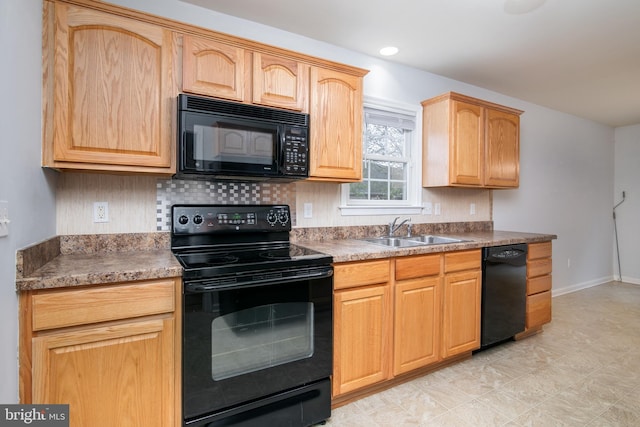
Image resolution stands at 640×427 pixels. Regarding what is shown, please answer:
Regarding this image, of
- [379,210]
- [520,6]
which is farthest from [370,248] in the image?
[520,6]

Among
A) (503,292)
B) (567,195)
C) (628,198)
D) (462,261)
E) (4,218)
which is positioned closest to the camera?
(4,218)

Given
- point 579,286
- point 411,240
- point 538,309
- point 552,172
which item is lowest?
point 579,286

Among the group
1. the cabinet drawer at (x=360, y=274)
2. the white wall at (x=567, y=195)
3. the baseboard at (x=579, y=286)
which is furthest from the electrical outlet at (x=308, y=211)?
the baseboard at (x=579, y=286)

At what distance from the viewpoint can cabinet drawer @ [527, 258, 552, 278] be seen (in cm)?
285

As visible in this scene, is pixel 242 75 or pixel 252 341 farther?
pixel 242 75

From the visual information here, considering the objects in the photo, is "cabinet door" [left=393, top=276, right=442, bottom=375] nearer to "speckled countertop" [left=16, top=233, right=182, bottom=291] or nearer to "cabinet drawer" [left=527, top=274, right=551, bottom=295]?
"cabinet drawer" [left=527, top=274, right=551, bottom=295]

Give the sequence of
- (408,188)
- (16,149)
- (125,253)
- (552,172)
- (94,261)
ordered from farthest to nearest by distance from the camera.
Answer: (552,172) → (408,188) → (125,253) → (94,261) → (16,149)

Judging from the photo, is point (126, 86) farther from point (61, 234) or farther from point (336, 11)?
point (336, 11)

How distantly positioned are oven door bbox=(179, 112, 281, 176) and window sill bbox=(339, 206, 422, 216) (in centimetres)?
90

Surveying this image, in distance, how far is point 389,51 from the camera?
8.81 feet

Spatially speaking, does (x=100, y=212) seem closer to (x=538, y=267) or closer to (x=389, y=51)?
(x=389, y=51)

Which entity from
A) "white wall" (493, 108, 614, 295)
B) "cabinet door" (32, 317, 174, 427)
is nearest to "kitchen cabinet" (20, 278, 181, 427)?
"cabinet door" (32, 317, 174, 427)

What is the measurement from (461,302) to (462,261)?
31cm

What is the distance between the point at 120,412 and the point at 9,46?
1451 mm
